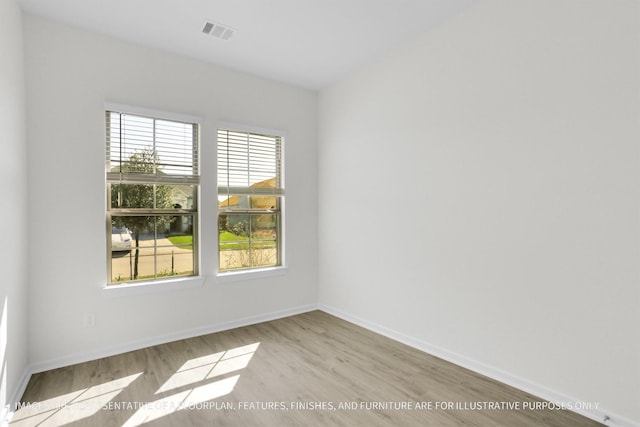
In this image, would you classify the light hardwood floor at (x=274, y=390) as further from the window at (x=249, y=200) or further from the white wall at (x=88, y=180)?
the window at (x=249, y=200)

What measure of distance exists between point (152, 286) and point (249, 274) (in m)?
1.05

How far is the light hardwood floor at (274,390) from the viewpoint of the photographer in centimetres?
215

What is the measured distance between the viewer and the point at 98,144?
3.06m

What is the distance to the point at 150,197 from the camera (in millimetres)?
3393

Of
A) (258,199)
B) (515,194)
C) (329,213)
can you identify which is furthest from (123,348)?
(515,194)

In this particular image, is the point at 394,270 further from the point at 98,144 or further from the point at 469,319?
the point at 98,144

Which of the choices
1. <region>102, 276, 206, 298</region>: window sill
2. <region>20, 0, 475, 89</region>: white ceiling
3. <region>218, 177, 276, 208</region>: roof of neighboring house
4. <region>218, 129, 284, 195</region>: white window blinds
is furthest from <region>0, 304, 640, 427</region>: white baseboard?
<region>20, 0, 475, 89</region>: white ceiling

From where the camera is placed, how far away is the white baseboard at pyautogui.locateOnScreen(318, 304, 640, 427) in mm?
2086

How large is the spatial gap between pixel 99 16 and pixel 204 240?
2.19 meters

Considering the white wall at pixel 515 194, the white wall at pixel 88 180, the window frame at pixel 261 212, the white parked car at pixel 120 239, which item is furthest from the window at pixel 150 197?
the white wall at pixel 515 194

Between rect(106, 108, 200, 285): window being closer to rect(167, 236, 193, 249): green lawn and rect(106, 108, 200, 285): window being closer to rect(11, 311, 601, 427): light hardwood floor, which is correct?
rect(167, 236, 193, 249): green lawn

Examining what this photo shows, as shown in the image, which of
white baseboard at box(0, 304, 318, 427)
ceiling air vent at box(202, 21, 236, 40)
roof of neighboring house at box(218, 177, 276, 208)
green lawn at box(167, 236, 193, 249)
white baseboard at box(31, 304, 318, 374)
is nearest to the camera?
white baseboard at box(0, 304, 318, 427)

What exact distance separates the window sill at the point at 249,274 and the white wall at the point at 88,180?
0.08 metres

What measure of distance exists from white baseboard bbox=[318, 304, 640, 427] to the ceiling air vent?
326cm
